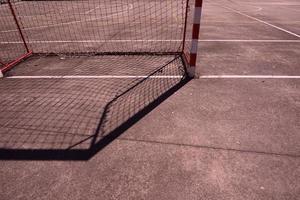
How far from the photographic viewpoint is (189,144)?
3943mm

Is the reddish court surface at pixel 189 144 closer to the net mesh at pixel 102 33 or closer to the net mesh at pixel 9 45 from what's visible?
the net mesh at pixel 9 45

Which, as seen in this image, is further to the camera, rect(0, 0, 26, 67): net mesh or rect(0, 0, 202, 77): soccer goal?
rect(0, 0, 26, 67): net mesh

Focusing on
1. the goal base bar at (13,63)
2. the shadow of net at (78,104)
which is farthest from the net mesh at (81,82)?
the goal base bar at (13,63)

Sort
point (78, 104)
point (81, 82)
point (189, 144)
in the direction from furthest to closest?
1. point (81, 82)
2. point (78, 104)
3. point (189, 144)

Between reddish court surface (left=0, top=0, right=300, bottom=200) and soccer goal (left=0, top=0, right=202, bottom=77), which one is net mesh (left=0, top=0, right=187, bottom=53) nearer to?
soccer goal (left=0, top=0, right=202, bottom=77)

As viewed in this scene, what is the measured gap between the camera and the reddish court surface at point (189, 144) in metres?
3.15

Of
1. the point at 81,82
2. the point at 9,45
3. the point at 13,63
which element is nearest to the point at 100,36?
the point at 9,45

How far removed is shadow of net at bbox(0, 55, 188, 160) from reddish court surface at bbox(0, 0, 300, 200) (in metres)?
0.06

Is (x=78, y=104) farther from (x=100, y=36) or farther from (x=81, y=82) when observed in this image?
(x=100, y=36)

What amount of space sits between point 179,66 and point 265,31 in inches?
274

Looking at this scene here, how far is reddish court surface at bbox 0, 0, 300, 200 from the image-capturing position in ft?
10.3

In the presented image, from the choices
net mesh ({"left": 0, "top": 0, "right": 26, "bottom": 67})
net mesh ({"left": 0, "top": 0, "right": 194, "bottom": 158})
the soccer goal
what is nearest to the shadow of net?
net mesh ({"left": 0, "top": 0, "right": 194, "bottom": 158})

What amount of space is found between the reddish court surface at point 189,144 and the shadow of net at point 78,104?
0.06 meters

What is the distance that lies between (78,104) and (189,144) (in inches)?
109
